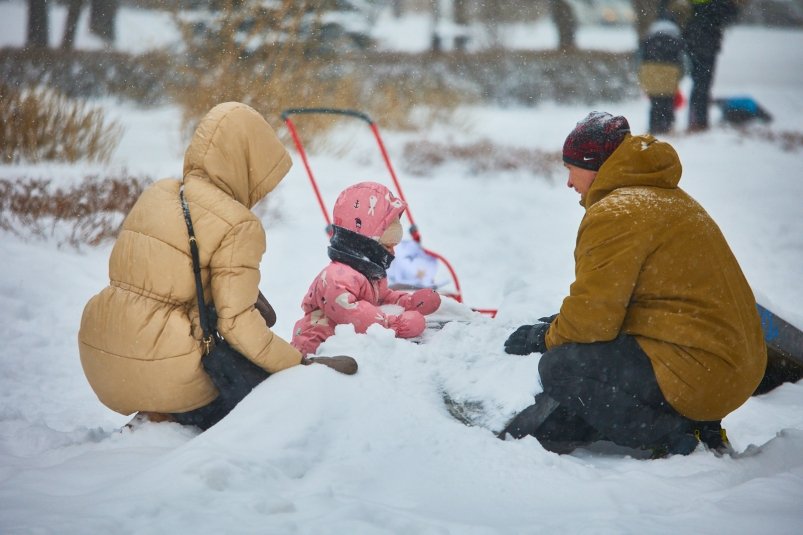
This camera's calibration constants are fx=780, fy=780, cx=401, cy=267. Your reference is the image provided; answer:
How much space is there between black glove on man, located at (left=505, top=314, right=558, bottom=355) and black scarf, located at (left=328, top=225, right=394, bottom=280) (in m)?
0.80

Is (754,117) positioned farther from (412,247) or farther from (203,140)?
(203,140)

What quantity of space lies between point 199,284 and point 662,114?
1132 centimetres

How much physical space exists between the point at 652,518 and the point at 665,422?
617 millimetres

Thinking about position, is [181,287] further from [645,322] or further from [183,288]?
[645,322]

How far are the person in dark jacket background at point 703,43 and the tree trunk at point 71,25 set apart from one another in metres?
12.2

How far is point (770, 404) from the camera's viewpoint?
392 centimetres

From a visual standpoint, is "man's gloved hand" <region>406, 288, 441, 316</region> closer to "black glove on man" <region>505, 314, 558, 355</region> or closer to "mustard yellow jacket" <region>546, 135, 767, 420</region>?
"black glove on man" <region>505, 314, 558, 355</region>

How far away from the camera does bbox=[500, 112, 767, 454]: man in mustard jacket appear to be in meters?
2.77

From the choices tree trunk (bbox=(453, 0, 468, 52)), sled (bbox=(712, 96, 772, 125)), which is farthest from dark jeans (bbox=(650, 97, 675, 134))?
tree trunk (bbox=(453, 0, 468, 52))

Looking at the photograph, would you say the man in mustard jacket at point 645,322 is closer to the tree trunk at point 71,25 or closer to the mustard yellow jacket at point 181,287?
the mustard yellow jacket at point 181,287

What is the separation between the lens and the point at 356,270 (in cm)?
374

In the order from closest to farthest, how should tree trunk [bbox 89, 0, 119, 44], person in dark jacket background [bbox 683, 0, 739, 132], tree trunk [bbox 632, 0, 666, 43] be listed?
person in dark jacket background [bbox 683, 0, 739, 132] → tree trunk [bbox 632, 0, 666, 43] → tree trunk [bbox 89, 0, 119, 44]

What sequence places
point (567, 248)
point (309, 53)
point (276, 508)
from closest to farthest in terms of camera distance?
point (276, 508), point (567, 248), point (309, 53)

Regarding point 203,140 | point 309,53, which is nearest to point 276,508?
point 203,140
